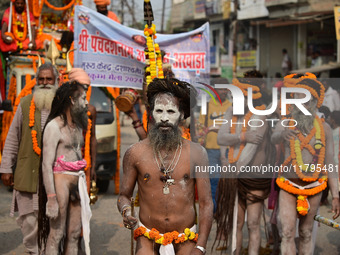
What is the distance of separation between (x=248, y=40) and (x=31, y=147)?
28660 mm

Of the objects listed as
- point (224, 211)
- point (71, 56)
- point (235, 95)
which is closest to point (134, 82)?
point (71, 56)

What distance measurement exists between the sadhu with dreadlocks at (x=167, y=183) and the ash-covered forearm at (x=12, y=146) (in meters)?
2.18

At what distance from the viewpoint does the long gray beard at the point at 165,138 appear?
12.7ft

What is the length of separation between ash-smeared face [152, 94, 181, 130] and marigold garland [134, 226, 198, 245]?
747 mm

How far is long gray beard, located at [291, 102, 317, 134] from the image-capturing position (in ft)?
18.2

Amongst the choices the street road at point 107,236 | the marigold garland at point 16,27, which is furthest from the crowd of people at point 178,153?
the marigold garland at point 16,27

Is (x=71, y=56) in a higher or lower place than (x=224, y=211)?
higher

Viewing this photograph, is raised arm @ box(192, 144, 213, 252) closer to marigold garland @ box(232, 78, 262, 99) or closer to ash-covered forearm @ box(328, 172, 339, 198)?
ash-covered forearm @ box(328, 172, 339, 198)

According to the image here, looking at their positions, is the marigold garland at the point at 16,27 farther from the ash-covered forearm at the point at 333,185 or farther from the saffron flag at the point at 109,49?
the ash-covered forearm at the point at 333,185

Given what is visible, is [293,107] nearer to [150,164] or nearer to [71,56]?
[150,164]

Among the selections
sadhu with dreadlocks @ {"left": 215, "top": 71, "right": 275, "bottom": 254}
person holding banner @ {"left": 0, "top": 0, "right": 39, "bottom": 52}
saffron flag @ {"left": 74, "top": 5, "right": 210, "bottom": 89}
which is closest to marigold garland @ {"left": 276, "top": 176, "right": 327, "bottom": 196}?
sadhu with dreadlocks @ {"left": 215, "top": 71, "right": 275, "bottom": 254}

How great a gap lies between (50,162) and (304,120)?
103 inches

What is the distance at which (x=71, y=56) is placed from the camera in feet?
29.6

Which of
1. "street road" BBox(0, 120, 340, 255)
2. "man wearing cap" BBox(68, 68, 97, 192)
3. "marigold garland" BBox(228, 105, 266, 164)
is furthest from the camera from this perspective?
"street road" BBox(0, 120, 340, 255)
